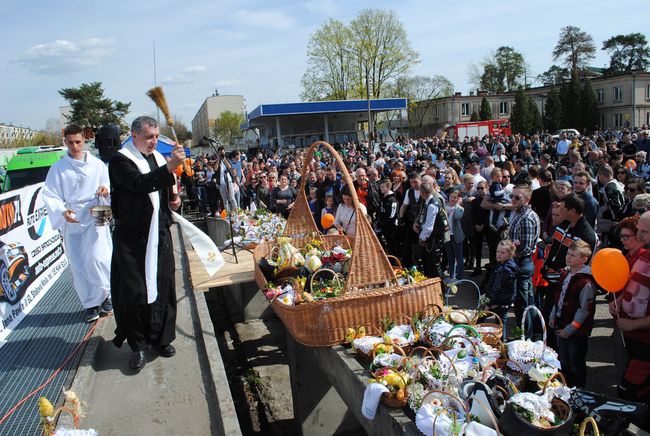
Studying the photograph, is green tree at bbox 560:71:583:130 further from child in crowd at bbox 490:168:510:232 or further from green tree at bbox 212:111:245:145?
green tree at bbox 212:111:245:145

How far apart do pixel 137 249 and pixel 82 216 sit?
4.85ft

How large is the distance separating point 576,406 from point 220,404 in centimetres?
237

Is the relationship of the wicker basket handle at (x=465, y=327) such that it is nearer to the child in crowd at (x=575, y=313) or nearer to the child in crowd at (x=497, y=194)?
the child in crowd at (x=575, y=313)

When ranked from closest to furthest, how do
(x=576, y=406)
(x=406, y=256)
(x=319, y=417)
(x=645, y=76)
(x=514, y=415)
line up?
(x=514, y=415)
(x=576, y=406)
(x=319, y=417)
(x=406, y=256)
(x=645, y=76)

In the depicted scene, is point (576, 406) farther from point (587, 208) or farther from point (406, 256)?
point (406, 256)

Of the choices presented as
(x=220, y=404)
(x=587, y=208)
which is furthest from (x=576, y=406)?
(x=587, y=208)

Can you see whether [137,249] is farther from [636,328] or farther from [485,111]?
[485,111]

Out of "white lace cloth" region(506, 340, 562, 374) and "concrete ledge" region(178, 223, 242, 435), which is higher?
"white lace cloth" region(506, 340, 562, 374)

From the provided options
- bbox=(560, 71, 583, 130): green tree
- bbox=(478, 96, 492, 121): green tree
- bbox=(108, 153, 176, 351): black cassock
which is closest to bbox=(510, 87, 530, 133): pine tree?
bbox=(560, 71, 583, 130): green tree

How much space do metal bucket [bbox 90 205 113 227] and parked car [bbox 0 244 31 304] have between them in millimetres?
1302

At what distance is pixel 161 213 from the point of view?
4590 millimetres

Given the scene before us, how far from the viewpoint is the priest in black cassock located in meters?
4.30

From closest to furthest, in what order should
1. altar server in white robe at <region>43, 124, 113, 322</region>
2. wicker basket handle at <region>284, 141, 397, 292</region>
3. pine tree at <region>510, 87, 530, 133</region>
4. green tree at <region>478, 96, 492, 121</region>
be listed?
wicker basket handle at <region>284, 141, 397, 292</region> < altar server in white robe at <region>43, 124, 113, 322</region> < pine tree at <region>510, 87, 530, 133</region> < green tree at <region>478, 96, 492, 121</region>

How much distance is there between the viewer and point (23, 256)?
6.28m
